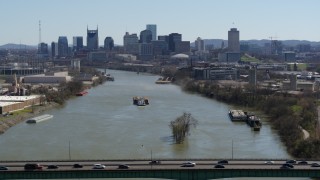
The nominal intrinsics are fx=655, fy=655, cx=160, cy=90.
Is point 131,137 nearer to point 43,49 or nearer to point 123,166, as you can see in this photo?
point 123,166

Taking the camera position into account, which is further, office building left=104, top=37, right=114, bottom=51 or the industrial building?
office building left=104, top=37, right=114, bottom=51

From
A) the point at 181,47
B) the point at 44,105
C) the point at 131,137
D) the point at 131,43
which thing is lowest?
the point at 131,137

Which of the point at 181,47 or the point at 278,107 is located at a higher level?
the point at 181,47

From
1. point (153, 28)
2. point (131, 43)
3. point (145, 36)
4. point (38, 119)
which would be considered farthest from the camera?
point (153, 28)

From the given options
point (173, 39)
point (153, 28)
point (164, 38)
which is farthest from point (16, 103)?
point (153, 28)

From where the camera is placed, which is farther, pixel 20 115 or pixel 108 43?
pixel 108 43

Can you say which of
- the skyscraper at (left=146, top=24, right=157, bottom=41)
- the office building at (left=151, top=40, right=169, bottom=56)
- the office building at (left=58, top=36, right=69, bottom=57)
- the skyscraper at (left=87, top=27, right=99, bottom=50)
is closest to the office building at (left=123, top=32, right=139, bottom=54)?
the skyscraper at (left=87, top=27, right=99, bottom=50)

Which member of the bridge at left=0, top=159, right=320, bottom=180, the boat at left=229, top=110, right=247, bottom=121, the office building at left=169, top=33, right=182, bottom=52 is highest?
the office building at left=169, top=33, right=182, bottom=52

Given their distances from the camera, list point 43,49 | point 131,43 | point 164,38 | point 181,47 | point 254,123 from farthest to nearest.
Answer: point 43,49
point 131,43
point 164,38
point 181,47
point 254,123

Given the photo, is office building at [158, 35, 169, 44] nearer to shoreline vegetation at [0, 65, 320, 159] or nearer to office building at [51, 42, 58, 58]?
office building at [51, 42, 58, 58]
